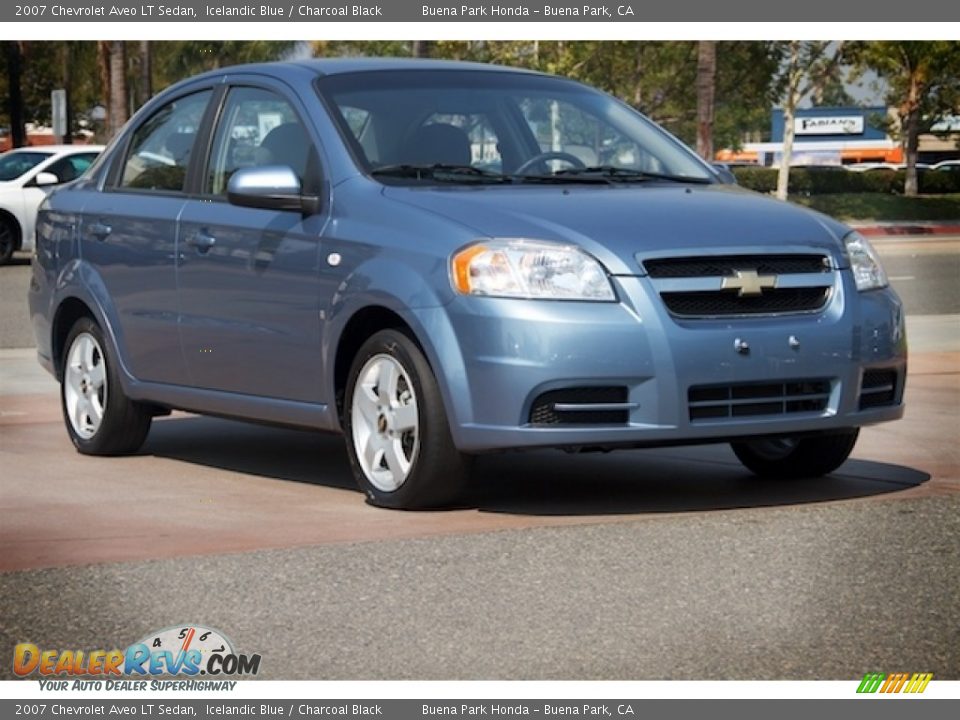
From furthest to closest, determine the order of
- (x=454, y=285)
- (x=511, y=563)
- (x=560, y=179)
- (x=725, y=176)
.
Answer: (x=725, y=176) < (x=560, y=179) < (x=454, y=285) < (x=511, y=563)

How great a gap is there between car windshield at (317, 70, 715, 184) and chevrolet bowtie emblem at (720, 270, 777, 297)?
0.98m

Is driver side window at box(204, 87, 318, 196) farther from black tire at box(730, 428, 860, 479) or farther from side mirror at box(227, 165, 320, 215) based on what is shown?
black tire at box(730, 428, 860, 479)

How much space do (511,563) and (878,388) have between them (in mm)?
1978

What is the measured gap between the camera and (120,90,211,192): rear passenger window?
9227mm

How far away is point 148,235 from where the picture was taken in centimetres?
910

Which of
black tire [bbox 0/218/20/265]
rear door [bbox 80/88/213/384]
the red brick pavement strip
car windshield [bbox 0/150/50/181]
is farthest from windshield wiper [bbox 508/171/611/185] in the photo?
the red brick pavement strip

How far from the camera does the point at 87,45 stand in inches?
2559

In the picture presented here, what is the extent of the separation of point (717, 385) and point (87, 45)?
196 feet

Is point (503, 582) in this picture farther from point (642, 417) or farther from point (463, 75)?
point (463, 75)

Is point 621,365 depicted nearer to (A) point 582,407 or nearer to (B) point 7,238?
(A) point 582,407

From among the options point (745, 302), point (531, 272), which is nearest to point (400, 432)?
point (531, 272)

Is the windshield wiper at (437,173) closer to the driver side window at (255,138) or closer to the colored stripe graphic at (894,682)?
the driver side window at (255,138)

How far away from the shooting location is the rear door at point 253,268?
8148 millimetres

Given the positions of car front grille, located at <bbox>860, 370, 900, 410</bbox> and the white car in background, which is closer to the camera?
car front grille, located at <bbox>860, 370, 900, 410</bbox>
